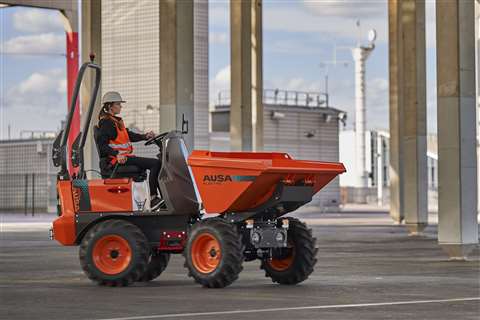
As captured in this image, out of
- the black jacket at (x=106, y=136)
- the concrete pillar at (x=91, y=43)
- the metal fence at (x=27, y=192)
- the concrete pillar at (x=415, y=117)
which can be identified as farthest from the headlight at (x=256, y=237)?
the metal fence at (x=27, y=192)

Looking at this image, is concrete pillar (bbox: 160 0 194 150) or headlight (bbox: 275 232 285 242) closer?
headlight (bbox: 275 232 285 242)

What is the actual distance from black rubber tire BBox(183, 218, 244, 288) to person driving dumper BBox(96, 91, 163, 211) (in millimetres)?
957

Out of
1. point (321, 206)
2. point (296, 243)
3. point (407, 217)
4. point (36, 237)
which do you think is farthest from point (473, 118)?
point (321, 206)

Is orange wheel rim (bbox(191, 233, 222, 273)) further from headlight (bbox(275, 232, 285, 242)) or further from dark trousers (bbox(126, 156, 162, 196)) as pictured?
dark trousers (bbox(126, 156, 162, 196))

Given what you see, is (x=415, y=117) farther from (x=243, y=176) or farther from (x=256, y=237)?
(x=243, y=176)

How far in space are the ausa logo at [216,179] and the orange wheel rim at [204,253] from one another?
0.63 metres

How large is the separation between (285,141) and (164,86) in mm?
45216

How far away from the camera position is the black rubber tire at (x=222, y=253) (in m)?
13.7

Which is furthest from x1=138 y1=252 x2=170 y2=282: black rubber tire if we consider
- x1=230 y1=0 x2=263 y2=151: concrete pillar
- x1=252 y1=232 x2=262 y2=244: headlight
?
x1=230 y1=0 x2=263 y2=151: concrete pillar

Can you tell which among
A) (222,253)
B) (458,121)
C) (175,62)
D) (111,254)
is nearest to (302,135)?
(175,62)

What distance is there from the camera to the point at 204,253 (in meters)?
14.0

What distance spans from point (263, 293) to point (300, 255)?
1.33 m

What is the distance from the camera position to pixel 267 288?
14086mm

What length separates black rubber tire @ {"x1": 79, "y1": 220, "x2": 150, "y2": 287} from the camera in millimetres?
14336
